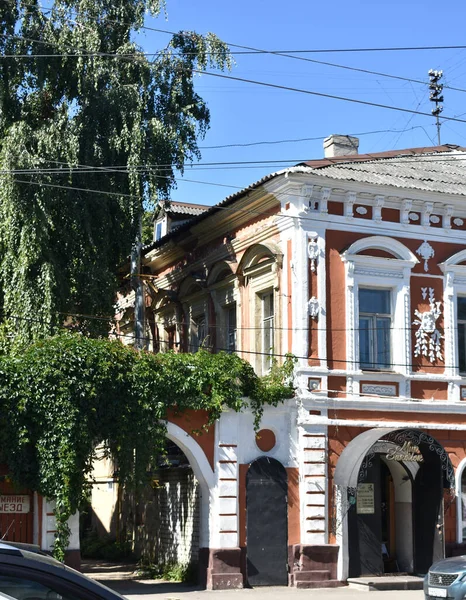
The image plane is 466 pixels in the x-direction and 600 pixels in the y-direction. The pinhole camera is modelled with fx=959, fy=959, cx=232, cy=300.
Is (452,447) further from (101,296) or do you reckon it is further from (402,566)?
(101,296)

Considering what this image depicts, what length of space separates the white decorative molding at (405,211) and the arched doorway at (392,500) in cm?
465

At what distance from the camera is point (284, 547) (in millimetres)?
19219

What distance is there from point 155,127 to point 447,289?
25.0ft

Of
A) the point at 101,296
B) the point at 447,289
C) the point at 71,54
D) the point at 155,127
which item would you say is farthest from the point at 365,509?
the point at 71,54

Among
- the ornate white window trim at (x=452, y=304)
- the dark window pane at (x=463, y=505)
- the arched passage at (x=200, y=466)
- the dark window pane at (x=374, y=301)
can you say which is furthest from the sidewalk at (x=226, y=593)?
the dark window pane at (x=374, y=301)

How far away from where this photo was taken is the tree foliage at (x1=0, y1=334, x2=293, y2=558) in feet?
55.9

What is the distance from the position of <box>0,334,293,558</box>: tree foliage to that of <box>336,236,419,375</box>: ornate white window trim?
2.92m

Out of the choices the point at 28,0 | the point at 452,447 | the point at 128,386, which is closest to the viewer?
the point at 128,386

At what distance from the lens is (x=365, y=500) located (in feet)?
67.4

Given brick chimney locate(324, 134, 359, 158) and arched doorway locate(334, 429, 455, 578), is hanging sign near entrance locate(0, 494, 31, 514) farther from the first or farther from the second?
brick chimney locate(324, 134, 359, 158)

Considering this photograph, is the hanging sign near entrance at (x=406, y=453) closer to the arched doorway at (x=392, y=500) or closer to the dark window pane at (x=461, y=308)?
the arched doorway at (x=392, y=500)

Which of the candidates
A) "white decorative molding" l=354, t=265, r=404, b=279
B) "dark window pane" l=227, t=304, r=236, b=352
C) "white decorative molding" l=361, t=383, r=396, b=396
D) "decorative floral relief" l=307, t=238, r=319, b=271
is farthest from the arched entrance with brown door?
"white decorative molding" l=354, t=265, r=404, b=279

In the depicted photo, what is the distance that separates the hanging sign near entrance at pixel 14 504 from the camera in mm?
17312

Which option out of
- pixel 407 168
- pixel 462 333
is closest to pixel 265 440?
pixel 462 333
